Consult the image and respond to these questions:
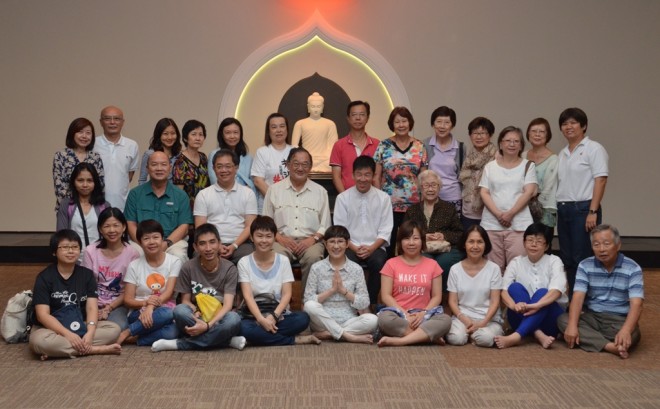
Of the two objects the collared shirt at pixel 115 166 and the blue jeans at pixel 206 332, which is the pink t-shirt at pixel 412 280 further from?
the collared shirt at pixel 115 166

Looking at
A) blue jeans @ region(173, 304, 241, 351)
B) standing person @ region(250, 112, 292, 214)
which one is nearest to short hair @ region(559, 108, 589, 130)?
standing person @ region(250, 112, 292, 214)

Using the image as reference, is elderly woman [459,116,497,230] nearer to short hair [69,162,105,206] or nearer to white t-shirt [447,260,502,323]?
white t-shirt [447,260,502,323]

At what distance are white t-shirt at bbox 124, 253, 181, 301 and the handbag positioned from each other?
1.09 ft

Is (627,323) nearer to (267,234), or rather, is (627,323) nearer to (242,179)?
(267,234)

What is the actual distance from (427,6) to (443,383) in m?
4.29

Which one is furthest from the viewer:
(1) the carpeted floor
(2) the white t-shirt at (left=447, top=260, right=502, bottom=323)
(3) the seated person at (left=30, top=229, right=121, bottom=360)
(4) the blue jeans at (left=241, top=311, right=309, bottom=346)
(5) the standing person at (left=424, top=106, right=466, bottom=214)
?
(5) the standing person at (left=424, top=106, right=466, bottom=214)

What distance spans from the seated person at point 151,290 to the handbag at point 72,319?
0.21m

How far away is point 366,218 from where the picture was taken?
5047 millimetres

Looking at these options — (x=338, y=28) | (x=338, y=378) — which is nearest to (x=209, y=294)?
(x=338, y=378)

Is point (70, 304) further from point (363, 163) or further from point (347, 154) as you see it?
point (347, 154)

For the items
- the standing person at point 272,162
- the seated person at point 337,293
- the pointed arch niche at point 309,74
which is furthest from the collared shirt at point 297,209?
the pointed arch niche at point 309,74

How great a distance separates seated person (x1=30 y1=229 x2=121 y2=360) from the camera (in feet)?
13.3

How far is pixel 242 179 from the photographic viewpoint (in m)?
5.50

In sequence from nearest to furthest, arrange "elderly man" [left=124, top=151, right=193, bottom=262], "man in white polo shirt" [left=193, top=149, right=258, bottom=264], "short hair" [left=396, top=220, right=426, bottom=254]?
"short hair" [left=396, top=220, right=426, bottom=254] → "elderly man" [left=124, top=151, right=193, bottom=262] → "man in white polo shirt" [left=193, top=149, right=258, bottom=264]
